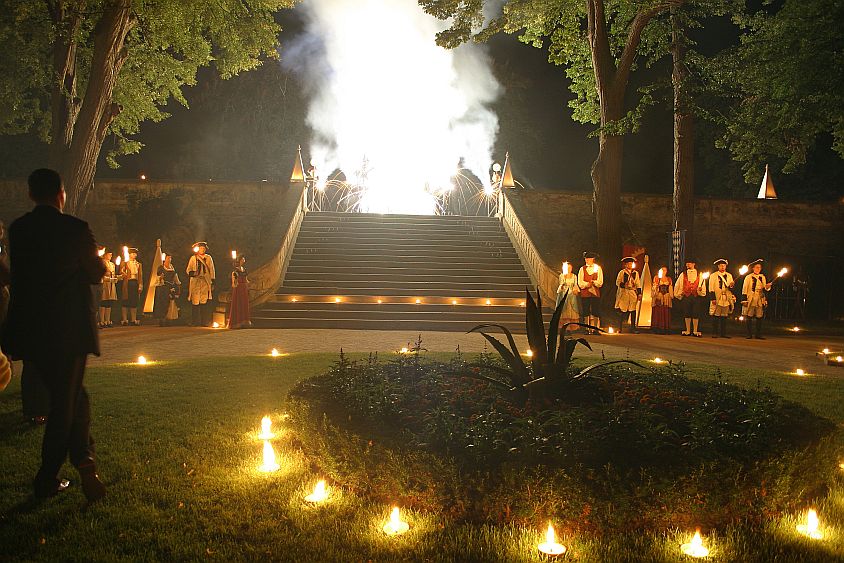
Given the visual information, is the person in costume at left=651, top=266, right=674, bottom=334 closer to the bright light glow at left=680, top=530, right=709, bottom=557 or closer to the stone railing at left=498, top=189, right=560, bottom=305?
the stone railing at left=498, top=189, right=560, bottom=305

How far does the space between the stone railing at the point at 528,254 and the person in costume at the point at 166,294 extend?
972 cm

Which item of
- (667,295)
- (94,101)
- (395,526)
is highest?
(94,101)

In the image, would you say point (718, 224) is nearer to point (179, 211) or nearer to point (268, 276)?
point (268, 276)

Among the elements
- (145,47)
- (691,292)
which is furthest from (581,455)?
(145,47)

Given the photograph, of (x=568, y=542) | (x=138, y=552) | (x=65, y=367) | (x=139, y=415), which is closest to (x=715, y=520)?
(x=568, y=542)

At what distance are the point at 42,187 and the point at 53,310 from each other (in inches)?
33.4

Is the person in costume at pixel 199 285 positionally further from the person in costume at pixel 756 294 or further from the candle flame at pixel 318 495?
the person in costume at pixel 756 294

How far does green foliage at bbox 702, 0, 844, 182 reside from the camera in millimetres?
18438

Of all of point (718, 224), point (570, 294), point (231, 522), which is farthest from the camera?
point (718, 224)

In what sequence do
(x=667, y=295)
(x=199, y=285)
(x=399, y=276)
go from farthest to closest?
(x=399, y=276) → (x=667, y=295) → (x=199, y=285)

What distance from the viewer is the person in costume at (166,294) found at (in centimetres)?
1814

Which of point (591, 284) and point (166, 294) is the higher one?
point (591, 284)

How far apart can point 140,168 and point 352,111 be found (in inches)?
482

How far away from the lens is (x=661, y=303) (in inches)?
712
